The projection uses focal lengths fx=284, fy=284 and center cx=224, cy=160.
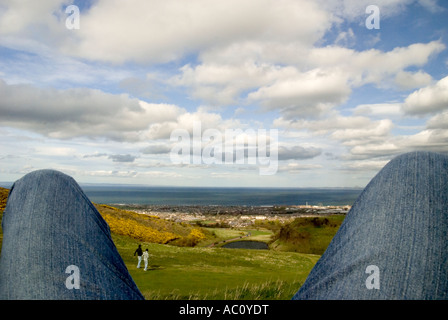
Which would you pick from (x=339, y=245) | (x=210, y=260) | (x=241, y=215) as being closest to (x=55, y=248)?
(x=339, y=245)

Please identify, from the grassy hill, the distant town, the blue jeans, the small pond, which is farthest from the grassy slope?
the distant town

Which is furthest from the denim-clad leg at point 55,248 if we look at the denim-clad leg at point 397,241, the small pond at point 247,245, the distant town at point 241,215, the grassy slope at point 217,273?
the distant town at point 241,215

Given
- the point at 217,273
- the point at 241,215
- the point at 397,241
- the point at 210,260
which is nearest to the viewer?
the point at 397,241

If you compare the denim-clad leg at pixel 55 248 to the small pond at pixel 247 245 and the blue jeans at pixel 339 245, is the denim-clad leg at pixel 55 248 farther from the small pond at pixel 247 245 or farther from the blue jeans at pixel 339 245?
the small pond at pixel 247 245

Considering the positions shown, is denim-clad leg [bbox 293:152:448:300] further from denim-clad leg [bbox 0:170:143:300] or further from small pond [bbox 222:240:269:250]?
small pond [bbox 222:240:269:250]

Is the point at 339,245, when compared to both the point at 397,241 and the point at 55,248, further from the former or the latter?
the point at 55,248

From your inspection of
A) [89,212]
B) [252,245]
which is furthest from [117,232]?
[89,212]

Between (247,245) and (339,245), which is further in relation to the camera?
(247,245)
